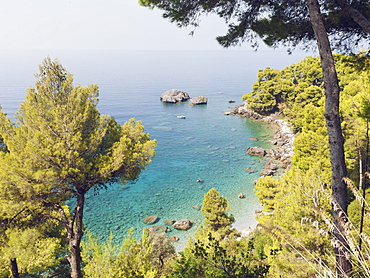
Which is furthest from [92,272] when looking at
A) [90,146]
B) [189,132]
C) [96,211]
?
[189,132]

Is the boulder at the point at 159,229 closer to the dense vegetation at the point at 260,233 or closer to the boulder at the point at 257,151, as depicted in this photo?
the dense vegetation at the point at 260,233

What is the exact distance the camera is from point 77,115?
7.30 m

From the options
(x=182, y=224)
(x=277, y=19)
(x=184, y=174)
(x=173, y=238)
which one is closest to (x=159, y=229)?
(x=173, y=238)

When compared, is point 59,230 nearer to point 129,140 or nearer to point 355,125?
point 129,140

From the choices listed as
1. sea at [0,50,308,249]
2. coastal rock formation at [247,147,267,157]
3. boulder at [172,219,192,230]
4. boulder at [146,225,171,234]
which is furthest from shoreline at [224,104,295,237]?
boulder at [146,225,171,234]

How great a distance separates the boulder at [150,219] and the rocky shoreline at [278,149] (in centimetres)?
1409

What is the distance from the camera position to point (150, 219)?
2253 centimetres

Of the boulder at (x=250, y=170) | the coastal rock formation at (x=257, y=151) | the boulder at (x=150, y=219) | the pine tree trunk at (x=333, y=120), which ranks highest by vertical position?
the pine tree trunk at (x=333, y=120)

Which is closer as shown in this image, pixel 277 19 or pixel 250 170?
pixel 277 19

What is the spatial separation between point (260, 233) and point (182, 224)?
7.44 metres

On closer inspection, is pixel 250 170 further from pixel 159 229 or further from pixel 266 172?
pixel 159 229

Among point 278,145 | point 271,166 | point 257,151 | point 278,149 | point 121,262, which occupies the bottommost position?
point 271,166

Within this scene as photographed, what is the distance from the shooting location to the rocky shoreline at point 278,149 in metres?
30.6

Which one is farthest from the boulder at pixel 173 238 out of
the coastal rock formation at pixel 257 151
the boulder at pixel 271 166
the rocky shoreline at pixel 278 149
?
the coastal rock formation at pixel 257 151
